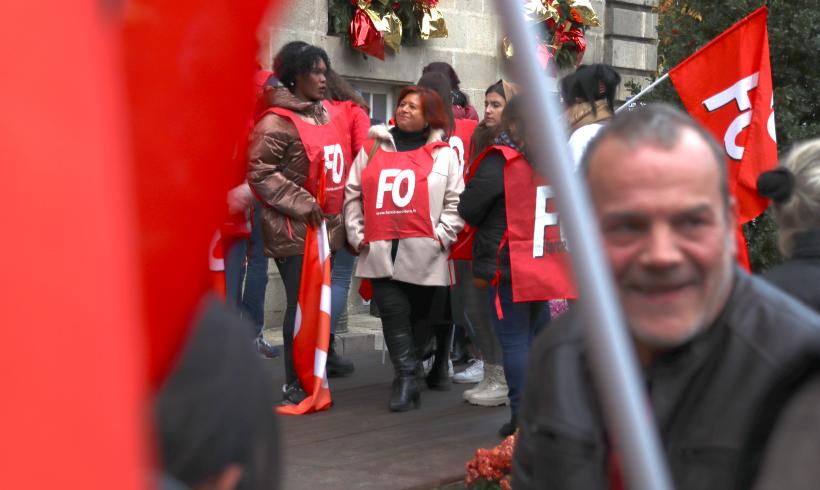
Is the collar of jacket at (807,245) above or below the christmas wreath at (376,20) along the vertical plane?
below

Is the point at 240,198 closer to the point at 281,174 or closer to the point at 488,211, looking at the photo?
the point at 281,174

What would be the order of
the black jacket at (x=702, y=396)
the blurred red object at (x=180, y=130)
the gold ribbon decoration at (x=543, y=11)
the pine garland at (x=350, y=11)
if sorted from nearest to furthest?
the blurred red object at (x=180, y=130) → the black jacket at (x=702, y=396) → the pine garland at (x=350, y=11) → the gold ribbon decoration at (x=543, y=11)

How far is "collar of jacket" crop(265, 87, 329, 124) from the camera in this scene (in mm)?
7898

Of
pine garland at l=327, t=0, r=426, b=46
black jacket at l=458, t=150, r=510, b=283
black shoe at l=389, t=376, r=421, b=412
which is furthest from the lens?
pine garland at l=327, t=0, r=426, b=46

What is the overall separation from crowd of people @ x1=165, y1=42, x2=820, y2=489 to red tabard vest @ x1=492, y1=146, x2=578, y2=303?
4cm

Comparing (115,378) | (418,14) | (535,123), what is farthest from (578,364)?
(418,14)

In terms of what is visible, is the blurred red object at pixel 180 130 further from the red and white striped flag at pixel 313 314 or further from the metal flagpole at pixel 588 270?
the red and white striped flag at pixel 313 314

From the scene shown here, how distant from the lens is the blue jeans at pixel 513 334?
7.20 m

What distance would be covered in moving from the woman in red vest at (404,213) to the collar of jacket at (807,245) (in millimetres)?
4226

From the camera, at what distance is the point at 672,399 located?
1890 millimetres

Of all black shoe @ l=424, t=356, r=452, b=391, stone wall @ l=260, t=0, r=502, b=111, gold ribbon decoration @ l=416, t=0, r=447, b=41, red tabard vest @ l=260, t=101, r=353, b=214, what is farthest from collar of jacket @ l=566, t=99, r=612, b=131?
gold ribbon decoration @ l=416, t=0, r=447, b=41

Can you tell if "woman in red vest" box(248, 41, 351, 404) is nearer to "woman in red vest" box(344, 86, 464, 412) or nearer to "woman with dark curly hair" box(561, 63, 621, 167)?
"woman in red vest" box(344, 86, 464, 412)

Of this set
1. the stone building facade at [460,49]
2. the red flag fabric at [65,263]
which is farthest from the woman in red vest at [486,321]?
the red flag fabric at [65,263]

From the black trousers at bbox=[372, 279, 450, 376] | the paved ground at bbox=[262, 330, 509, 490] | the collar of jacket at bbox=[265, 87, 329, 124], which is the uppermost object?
the collar of jacket at bbox=[265, 87, 329, 124]
